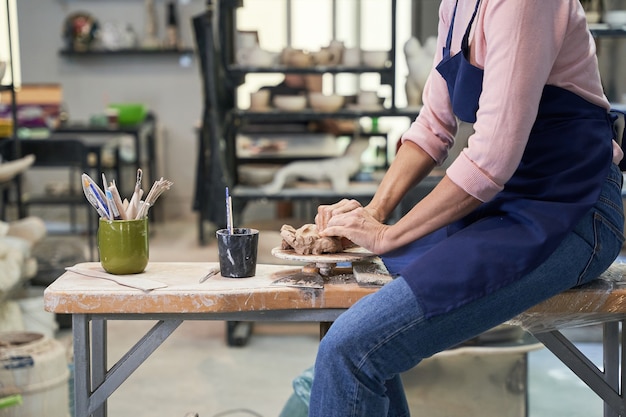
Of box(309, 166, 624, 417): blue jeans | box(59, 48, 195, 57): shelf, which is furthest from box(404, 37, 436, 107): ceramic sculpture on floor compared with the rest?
box(59, 48, 195, 57): shelf

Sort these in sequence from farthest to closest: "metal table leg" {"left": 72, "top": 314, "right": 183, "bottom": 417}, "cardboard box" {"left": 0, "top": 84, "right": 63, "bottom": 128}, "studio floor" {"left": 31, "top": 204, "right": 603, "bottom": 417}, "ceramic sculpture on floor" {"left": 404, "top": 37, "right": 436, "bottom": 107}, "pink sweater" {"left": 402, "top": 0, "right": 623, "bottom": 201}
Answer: "cardboard box" {"left": 0, "top": 84, "right": 63, "bottom": 128}, "ceramic sculpture on floor" {"left": 404, "top": 37, "right": 436, "bottom": 107}, "studio floor" {"left": 31, "top": 204, "right": 603, "bottom": 417}, "metal table leg" {"left": 72, "top": 314, "right": 183, "bottom": 417}, "pink sweater" {"left": 402, "top": 0, "right": 623, "bottom": 201}

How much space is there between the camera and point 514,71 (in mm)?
1652

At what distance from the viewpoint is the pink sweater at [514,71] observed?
64.9 inches

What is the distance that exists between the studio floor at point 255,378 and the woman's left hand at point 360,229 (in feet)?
3.00

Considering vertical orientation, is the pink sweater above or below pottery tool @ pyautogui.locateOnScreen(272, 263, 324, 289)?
above

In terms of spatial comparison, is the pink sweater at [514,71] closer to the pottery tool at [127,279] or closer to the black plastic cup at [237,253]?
the black plastic cup at [237,253]

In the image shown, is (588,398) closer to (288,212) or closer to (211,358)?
(211,358)

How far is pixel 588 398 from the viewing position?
11.5 ft

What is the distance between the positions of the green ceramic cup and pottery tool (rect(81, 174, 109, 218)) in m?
0.02

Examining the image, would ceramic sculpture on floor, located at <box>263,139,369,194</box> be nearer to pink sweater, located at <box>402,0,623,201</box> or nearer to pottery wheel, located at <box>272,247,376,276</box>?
pottery wheel, located at <box>272,247,376,276</box>

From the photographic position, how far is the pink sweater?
165 centimetres

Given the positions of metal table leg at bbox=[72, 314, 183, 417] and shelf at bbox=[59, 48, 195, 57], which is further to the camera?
shelf at bbox=[59, 48, 195, 57]

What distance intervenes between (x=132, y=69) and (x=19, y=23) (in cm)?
114

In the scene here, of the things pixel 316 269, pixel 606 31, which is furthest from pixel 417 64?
pixel 316 269
